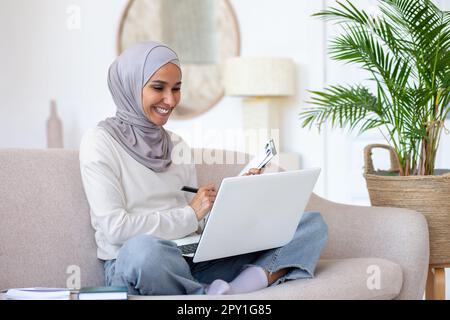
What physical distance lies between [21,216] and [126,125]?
0.42m

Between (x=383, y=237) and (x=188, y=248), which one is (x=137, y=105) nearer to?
(x=188, y=248)

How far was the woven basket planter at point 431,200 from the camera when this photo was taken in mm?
2719

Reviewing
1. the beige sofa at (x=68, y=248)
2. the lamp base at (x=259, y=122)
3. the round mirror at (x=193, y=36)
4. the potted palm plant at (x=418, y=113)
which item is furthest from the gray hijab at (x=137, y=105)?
the round mirror at (x=193, y=36)

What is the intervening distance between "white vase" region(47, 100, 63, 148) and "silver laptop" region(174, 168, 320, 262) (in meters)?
2.68

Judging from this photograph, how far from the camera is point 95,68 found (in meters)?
4.89

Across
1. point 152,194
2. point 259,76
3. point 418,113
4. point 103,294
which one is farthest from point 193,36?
point 103,294

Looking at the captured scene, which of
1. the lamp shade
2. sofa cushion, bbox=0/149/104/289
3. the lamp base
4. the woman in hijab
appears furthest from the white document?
the lamp base

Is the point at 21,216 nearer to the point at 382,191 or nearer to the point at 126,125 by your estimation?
the point at 126,125

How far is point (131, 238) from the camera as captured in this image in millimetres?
2074

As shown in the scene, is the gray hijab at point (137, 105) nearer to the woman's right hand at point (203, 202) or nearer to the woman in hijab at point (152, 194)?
the woman in hijab at point (152, 194)

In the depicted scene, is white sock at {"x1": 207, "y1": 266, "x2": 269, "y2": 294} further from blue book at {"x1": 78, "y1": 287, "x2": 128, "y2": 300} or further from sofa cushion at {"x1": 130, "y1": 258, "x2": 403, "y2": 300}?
blue book at {"x1": 78, "y1": 287, "x2": 128, "y2": 300}

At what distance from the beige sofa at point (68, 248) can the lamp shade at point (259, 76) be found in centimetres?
213
